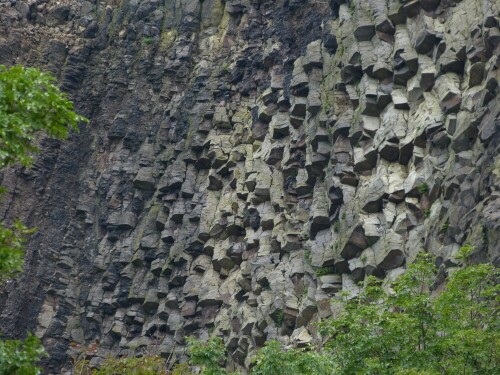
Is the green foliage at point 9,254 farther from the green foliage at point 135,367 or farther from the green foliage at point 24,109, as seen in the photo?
the green foliage at point 135,367

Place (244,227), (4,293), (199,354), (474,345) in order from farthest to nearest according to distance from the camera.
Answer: (4,293)
(244,227)
(199,354)
(474,345)

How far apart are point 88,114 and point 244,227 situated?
1896 centimetres

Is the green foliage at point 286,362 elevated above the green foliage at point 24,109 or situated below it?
below

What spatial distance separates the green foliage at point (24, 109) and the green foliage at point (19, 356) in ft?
9.74

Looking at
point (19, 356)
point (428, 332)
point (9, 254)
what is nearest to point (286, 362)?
point (428, 332)

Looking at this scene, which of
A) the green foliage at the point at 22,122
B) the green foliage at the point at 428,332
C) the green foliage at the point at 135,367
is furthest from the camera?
the green foliage at the point at 135,367

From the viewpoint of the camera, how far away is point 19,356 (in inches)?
621

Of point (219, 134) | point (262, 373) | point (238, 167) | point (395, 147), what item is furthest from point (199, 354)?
point (219, 134)

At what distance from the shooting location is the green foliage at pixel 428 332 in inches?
874

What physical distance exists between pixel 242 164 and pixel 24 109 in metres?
32.9

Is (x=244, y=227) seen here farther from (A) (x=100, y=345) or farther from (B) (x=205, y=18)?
(B) (x=205, y=18)

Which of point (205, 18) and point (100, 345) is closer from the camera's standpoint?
point (100, 345)

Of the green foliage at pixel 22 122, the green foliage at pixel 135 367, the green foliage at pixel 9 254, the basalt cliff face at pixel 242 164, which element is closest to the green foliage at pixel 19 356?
the green foliage at pixel 22 122

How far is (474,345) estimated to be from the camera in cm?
2223
